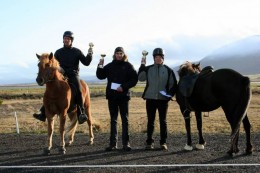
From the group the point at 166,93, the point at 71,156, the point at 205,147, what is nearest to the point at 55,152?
the point at 71,156

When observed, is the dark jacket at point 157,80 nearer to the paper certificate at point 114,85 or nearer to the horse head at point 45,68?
the paper certificate at point 114,85

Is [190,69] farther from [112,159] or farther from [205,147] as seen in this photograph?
[112,159]

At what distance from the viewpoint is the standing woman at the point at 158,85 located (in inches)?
353

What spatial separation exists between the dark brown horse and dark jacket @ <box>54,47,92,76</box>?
259 cm

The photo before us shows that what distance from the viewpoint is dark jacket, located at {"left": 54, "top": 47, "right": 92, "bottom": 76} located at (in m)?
9.35

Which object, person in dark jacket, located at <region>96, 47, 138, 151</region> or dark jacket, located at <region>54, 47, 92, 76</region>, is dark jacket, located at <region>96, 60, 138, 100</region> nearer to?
person in dark jacket, located at <region>96, 47, 138, 151</region>

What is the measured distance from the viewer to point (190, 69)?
9344 millimetres

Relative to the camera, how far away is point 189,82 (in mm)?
8797

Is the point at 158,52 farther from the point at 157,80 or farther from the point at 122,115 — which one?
the point at 122,115

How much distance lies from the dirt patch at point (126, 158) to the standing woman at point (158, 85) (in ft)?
2.96

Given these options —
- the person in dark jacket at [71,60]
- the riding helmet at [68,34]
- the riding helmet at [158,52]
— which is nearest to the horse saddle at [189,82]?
the riding helmet at [158,52]

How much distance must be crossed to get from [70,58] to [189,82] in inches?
123

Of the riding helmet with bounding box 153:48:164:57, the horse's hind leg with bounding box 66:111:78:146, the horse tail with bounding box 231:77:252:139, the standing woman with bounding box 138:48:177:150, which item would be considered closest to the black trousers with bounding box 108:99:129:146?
the standing woman with bounding box 138:48:177:150

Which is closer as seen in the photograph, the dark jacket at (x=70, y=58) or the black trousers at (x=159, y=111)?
the black trousers at (x=159, y=111)
